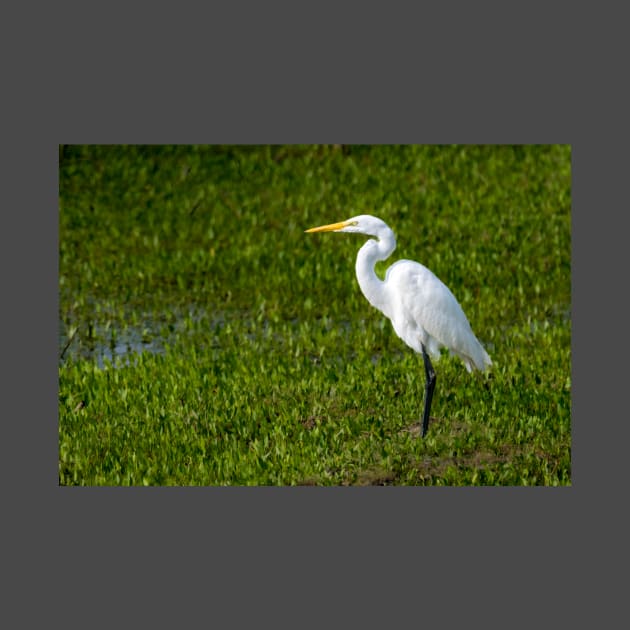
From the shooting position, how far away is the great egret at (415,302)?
860 centimetres

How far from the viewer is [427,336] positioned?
8.81 metres

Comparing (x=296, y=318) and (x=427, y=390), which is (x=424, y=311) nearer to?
(x=427, y=390)

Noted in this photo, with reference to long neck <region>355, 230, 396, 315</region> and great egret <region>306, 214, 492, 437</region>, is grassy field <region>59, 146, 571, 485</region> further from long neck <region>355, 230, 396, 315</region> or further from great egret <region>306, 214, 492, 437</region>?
long neck <region>355, 230, 396, 315</region>

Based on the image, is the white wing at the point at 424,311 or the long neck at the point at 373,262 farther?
the white wing at the point at 424,311

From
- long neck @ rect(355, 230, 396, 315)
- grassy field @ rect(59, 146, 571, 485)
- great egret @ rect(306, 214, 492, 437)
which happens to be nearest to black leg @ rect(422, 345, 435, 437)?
great egret @ rect(306, 214, 492, 437)

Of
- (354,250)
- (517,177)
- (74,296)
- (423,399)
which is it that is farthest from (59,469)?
(517,177)

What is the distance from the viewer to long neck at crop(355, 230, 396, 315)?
8523 mm

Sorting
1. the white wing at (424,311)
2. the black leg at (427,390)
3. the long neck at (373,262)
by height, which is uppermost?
the long neck at (373,262)

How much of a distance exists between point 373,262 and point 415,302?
39 centimetres

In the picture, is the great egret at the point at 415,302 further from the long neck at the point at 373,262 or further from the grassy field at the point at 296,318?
the grassy field at the point at 296,318

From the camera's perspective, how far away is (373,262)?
8633 mm

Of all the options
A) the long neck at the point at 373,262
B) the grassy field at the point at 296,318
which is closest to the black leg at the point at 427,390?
the grassy field at the point at 296,318

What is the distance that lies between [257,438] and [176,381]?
44.8 inches

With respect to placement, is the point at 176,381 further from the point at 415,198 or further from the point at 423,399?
the point at 415,198
